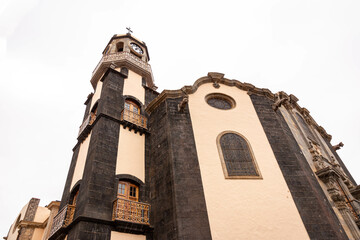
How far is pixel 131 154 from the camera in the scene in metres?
12.5

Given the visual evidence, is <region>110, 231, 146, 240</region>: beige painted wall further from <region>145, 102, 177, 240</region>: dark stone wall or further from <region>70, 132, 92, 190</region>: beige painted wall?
<region>70, 132, 92, 190</region>: beige painted wall

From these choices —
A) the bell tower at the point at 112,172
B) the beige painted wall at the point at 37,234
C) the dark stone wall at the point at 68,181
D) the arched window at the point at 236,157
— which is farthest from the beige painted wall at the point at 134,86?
the beige painted wall at the point at 37,234

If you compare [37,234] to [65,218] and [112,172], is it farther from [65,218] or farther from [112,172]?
[112,172]

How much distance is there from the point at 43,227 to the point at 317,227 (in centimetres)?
1917

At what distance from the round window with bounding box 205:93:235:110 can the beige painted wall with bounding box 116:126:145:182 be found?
459 cm

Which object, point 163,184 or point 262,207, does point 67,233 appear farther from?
point 262,207

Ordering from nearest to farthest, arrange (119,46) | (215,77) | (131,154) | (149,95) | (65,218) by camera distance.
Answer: (65,218), (131,154), (215,77), (149,95), (119,46)

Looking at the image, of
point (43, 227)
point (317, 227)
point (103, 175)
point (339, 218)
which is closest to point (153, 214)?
point (103, 175)

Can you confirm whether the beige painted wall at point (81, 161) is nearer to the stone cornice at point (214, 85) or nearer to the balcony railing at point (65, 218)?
the balcony railing at point (65, 218)

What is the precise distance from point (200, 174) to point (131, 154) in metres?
3.94

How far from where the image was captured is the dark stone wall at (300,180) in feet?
31.3

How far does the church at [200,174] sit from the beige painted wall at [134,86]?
0.15 meters

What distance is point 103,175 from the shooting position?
10680 millimetres

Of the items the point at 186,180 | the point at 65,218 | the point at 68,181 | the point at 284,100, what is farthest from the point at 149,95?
the point at 65,218
